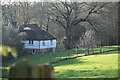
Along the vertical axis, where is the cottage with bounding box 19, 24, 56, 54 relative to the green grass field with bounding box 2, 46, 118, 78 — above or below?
above

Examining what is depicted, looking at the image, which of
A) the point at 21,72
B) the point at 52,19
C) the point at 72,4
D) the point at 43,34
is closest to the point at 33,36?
the point at 43,34

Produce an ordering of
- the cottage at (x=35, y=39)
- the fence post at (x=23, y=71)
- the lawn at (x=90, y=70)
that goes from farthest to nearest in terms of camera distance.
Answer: the cottage at (x=35, y=39)
the lawn at (x=90, y=70)
the fence post at (x=23, y=71)

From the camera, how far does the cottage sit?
39844mm

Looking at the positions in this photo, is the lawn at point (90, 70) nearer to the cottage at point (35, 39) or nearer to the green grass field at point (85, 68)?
the green grass field at point (85, 68)

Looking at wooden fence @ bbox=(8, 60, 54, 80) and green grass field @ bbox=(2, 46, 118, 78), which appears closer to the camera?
wooden fence @ bbox=(8, 60, 54, 80)

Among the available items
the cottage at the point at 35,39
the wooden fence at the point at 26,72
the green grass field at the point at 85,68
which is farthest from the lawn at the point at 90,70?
the cottage at the point at 35,39

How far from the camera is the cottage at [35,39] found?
3984cm

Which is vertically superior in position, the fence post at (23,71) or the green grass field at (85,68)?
the fence post at (23,71)

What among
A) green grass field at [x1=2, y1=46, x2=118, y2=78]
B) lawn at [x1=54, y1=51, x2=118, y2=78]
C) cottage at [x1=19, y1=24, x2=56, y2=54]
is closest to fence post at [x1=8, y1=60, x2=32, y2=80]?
green grass field at [x1=2, y1=46, x2=118, y2=78]

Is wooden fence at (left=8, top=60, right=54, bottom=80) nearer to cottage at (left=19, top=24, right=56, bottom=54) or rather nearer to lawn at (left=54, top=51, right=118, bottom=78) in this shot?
lawn at (left=54, top=51, right=118, bottom=78)

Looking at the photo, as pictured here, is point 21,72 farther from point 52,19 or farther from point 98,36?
point 98,36

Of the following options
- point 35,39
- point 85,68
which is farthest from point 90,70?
point 35,39

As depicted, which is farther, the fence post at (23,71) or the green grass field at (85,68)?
the green grass field at (85,68)

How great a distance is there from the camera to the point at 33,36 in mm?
41062
